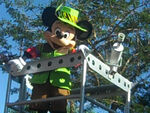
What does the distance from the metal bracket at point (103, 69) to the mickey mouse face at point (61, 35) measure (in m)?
0.38

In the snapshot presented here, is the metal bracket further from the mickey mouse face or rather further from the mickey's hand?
the mickey's hand

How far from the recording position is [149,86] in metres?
7.84

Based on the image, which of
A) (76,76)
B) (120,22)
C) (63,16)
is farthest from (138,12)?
(63,16)

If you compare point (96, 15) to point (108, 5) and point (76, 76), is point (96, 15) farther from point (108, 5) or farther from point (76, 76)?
point (76, 76)

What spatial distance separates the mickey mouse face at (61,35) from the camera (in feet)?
12.2

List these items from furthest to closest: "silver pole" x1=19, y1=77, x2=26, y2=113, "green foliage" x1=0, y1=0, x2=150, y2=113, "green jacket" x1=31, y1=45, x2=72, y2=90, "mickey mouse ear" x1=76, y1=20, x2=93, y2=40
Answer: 1. "green foliage" x1=0, y1=0, x2=150, y2=113
2. "mickey mouse ear" x1=76, y1=20, x2=93, y2=40
3. "silver pole" x1=19, y1=77, x2=26, y2=113
4. "green jacket" x1=31, y1=45, x2=72, y2=90

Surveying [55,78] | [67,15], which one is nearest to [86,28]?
[67,15]

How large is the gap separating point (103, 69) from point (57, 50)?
552 mm

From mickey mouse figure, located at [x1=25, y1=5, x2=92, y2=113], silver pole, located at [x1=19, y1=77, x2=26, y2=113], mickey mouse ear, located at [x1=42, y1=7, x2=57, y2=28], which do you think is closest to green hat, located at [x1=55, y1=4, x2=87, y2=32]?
mickey mouse figure, located at [x1=25, y1=5, x2=92, y2=113]

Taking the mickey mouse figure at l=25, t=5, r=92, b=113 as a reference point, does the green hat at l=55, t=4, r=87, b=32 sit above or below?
above

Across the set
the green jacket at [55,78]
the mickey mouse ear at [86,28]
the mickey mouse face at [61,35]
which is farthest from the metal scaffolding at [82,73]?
the mickey mouse ear at [86,28]

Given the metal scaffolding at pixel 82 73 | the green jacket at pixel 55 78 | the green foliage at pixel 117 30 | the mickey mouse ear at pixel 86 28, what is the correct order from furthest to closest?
the green foliage at pixel 117 30 → the mickey mouse ear at pixel 86 28 → the green jacket at pixel 55 78 → the metal scaffolding at pixel 82 73

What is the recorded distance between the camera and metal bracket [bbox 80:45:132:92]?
10.4 feet

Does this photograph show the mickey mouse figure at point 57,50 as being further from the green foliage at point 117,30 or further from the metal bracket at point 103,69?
the green foliage at point 117,30
